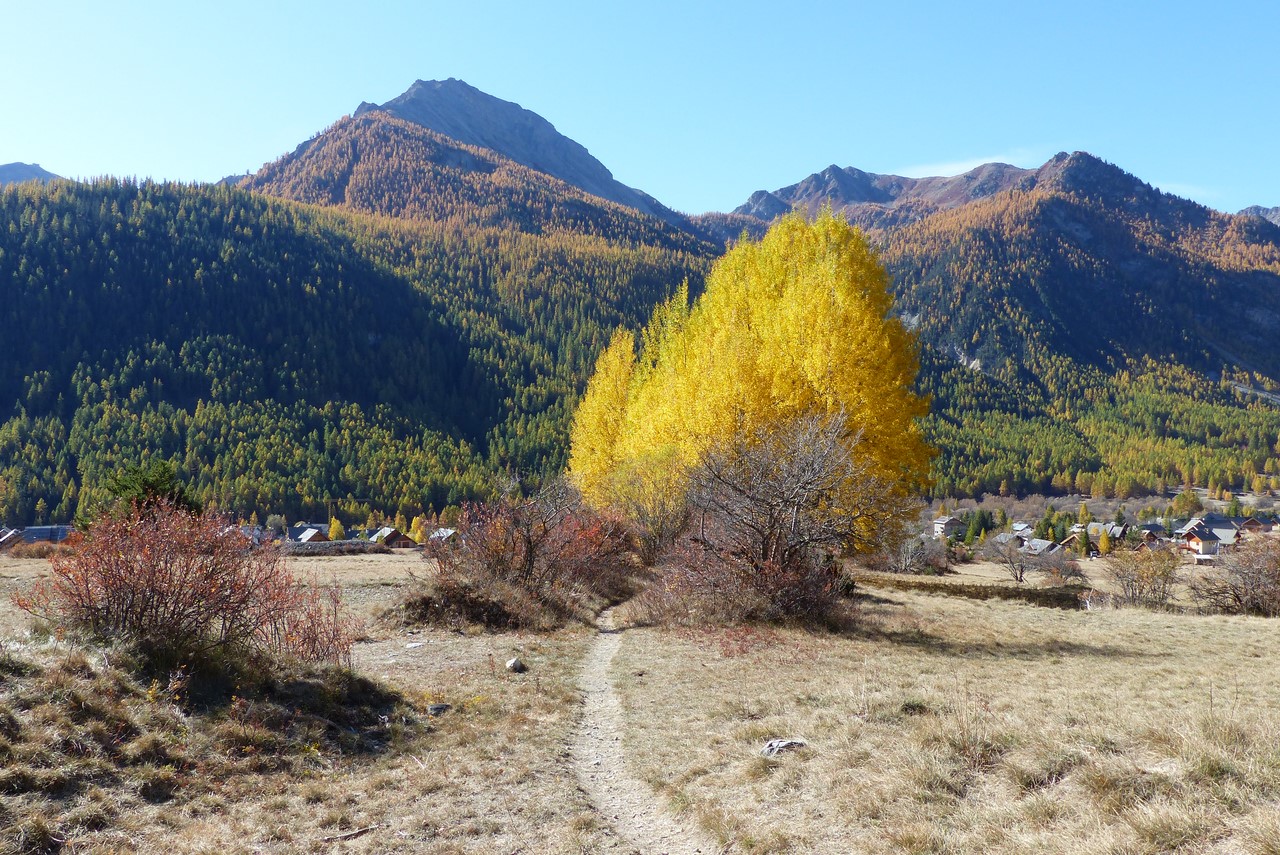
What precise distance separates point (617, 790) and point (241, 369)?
566 feet

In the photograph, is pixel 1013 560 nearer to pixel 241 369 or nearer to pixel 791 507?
pixel 791 507

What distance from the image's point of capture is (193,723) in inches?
300

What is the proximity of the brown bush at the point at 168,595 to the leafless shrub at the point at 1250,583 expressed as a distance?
33.8m

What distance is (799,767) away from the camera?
21.7 feet

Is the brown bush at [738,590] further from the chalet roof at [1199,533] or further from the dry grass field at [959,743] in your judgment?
the chalet roof at [1199,533]

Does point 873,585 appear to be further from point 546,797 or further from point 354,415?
point 354,415

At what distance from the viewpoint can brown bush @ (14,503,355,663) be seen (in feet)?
29.3

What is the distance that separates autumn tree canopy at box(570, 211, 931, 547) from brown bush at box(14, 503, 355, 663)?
1211 cm

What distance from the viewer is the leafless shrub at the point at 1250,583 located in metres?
26.7

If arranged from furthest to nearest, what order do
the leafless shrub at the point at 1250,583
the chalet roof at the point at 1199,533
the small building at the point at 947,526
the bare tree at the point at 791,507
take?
the small building at the point at 947,526
the chalet roof at the point at 1199,533
the leafless shrub at the point at 1250,583
the bare tree at the point at 791,507

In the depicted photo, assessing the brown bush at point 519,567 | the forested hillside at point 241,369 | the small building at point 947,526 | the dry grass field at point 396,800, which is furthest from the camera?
the forested hillside at point 241,369

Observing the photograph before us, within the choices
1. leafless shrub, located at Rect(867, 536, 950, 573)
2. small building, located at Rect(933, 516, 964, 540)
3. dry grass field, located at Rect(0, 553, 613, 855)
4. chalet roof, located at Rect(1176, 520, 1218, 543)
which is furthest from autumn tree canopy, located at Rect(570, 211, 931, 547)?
chalet roof, located at Rect(1176, 520, 1218, 543)

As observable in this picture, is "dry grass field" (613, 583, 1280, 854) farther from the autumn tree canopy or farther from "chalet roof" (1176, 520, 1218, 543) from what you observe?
"chalet roof" (1176, 520, 1218, 543)

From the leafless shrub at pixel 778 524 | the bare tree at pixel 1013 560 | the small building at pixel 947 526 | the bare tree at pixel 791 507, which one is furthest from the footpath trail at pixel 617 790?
the small building at pixel 947 526
